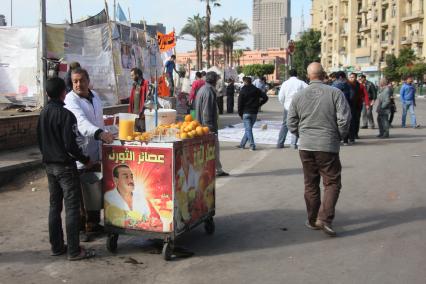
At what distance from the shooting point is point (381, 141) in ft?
48.0

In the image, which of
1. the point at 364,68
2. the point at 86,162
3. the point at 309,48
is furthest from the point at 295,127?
the point at 309,48

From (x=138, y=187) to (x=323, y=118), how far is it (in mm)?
2218

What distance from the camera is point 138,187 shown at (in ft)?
16.8

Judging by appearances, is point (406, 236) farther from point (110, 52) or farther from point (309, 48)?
point (309, 48)

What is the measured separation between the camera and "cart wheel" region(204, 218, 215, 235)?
5.89 m

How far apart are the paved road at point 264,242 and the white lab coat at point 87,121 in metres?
1.00

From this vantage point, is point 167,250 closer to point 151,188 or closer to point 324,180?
point 151,188

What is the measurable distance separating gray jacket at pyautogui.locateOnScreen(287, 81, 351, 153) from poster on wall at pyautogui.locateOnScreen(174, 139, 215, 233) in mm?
1113

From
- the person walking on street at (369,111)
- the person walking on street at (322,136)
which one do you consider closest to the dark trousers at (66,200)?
the person walking on street at (322,136)

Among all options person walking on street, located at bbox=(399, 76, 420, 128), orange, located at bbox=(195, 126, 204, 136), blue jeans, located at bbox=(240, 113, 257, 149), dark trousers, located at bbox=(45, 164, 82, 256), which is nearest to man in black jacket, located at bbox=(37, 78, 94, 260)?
dark trousers, located at bbox=(45, 164, 82, 256)

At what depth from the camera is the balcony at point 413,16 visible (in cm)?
7175

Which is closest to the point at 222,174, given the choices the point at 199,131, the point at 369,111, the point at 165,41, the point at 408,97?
the point at 199,131

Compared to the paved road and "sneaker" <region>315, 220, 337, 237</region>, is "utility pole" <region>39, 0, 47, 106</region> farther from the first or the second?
"sneaker" <region>315, 220, 337, 237</region>

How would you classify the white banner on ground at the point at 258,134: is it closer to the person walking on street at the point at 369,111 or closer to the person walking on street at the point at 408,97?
the person walking on street at the point at 369,111
